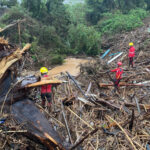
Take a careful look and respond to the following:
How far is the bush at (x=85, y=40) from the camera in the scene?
1584 centimetres

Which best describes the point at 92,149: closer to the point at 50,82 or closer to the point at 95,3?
the point at 50,82

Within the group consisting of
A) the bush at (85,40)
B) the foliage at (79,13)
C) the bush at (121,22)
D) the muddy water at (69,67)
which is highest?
the foliage at (79,13)

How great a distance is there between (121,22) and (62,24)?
644 cm

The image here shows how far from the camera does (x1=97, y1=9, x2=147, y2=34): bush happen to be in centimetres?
1839

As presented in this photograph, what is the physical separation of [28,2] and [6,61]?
16.4 metres

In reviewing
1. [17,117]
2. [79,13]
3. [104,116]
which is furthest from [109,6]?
[17,117]

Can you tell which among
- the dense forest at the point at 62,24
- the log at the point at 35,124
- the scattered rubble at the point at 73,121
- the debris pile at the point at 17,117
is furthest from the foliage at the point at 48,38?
the log at the point at 35,124

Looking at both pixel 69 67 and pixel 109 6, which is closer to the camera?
pixel 69 67

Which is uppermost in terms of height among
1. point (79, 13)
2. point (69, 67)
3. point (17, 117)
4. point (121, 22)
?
point (79, 13)

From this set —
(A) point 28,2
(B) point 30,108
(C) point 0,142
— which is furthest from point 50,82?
(A) point 28,2

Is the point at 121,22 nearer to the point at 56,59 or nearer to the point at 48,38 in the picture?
the point at 48,38

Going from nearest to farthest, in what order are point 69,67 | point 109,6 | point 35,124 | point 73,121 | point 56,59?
point 35,124 < point 73,121 < point 69,67 < point 56,59 < point 109,6

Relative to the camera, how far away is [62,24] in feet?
59.3

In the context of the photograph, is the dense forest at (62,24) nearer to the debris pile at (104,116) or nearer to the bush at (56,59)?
the bush at (56,59)
